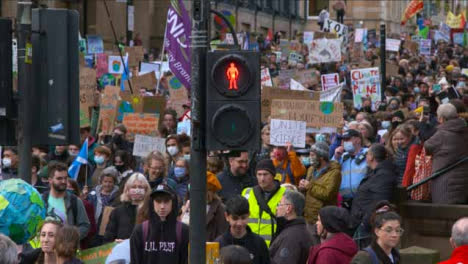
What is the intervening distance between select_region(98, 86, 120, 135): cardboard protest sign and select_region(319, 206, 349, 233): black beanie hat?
973cm

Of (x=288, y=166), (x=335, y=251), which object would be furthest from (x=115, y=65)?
(x=335, y=251)

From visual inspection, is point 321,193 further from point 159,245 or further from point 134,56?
point 134,56

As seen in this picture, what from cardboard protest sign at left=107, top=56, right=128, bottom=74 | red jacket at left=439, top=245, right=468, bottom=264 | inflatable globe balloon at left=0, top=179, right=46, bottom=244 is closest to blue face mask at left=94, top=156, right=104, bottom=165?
inflatable globe balloon at left=0, top=179, right=46, bottom=244

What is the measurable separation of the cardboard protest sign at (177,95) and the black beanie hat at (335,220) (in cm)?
1169

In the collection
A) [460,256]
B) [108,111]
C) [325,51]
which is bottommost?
[460,256]

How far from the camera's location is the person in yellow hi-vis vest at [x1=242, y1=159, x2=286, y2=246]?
10.1m

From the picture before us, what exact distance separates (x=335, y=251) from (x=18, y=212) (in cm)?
231

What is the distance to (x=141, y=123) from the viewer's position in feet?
55.9

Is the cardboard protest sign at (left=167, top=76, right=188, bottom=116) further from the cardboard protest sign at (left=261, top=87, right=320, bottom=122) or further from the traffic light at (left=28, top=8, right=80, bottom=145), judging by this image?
the traffic light at (left=28, top=8, right=80, bottom=145)

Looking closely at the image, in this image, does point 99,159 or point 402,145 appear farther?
point 99,159

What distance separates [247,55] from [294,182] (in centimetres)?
534

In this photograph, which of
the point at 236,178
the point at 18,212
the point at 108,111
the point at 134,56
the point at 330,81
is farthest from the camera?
the point at 134,56

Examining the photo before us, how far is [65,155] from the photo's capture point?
611 inches

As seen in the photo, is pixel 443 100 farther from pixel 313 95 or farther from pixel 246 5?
pixel 246 5
